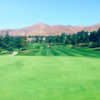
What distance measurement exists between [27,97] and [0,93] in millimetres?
1263

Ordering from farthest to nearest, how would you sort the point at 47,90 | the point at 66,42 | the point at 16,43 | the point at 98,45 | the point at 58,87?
the point at 66,42 → the point at 16,43 → the point at 98,45 → the point at 58,87 → the point at 47,90

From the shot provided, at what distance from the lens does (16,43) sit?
216ft

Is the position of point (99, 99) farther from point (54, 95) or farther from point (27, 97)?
point (27, 97)

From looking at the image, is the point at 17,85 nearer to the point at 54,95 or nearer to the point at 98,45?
the point at 54,95

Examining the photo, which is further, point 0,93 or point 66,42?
point 66,42

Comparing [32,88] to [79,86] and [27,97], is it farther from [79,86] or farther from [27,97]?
[79,86]

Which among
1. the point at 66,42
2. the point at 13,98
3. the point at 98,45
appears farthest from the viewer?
the point at 66,42

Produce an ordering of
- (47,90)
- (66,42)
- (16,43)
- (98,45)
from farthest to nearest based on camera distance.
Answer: (66,42) → (16,43) → (98,45) → (47,90)

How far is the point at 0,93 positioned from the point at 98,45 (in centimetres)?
5504

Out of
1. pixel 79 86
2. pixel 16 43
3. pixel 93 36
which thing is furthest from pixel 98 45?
pixel 79 86

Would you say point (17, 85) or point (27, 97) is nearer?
point (27, 97)

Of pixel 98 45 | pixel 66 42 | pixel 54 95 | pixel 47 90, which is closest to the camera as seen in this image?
pixel 54 95

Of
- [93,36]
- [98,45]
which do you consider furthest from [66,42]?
[98,45]

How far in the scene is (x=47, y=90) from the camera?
766 centimetres
